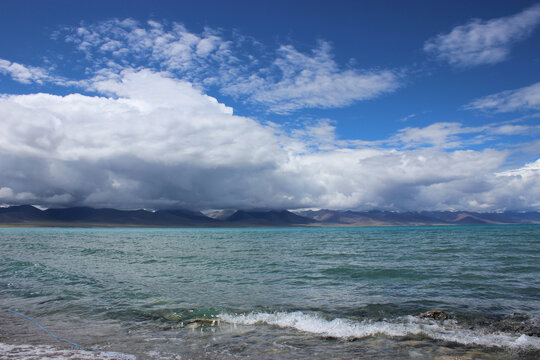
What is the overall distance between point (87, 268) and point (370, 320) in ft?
92.3

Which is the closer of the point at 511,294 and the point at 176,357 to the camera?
the point at 176,357

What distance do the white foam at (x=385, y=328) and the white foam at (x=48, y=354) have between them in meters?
5.35

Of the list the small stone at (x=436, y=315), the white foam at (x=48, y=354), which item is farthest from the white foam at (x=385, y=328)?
the white foam at (x=48, y=354)

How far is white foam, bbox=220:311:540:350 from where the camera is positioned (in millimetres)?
10812

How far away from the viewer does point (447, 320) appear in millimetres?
13133

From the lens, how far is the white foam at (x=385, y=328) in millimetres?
10812

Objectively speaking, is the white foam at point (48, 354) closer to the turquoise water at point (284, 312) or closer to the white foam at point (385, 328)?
the turquoise water at point (284, 312)

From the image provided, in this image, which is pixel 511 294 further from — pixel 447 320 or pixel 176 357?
pixel 176 357

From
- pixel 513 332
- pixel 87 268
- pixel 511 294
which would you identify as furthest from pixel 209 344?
pixel 87 268

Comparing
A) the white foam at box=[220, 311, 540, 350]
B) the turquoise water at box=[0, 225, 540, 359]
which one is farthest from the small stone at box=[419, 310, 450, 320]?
the white foam at box=[220, 311, 540, 350]

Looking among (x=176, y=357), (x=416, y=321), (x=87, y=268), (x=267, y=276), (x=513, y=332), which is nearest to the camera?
(x=176, y=357)

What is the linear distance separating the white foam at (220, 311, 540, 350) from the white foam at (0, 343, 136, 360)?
5345 mm

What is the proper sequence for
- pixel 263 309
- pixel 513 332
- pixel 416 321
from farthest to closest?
1. pixel 263 309
2. pixel 416 321
3. pixel 513 332

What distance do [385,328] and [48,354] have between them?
11.9 metres
